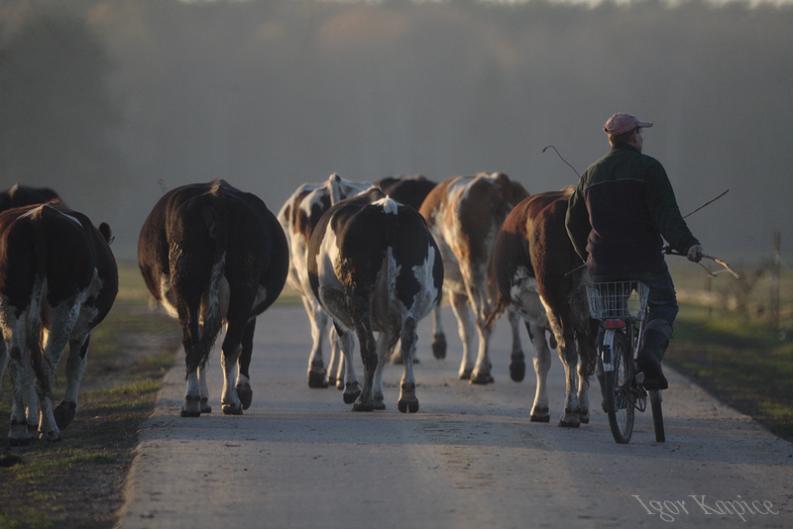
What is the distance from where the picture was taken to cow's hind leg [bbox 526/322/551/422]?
13.2 meters

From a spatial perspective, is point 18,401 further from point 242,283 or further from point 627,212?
point 627,212

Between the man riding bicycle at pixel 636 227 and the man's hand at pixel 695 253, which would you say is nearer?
the man's hand at pixel 695 253

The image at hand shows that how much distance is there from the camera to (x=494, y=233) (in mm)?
17156

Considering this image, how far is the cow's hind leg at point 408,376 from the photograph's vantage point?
1358 cm

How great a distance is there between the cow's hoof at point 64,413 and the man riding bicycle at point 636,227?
13.3 feet

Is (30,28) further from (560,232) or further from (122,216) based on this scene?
(560,232)

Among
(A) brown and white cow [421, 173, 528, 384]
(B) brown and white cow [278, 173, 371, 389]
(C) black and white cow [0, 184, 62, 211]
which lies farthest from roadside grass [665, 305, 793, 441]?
(C) black and white cow [0, 184, 62, 211]

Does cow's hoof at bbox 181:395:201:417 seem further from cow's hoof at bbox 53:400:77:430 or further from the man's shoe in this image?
the man's shoe

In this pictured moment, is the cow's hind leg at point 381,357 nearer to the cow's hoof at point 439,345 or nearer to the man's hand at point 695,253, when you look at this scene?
the man's hand at point 695,253

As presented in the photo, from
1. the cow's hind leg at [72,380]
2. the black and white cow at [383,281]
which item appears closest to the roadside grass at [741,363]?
the black and white cow at [383,281]

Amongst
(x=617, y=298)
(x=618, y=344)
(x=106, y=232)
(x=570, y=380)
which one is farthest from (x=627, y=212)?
(x=106, y=232)

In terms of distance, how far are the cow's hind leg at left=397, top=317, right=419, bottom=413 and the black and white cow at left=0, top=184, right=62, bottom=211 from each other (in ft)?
10.6

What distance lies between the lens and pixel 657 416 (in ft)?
38.8

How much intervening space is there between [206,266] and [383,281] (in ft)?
5.14
